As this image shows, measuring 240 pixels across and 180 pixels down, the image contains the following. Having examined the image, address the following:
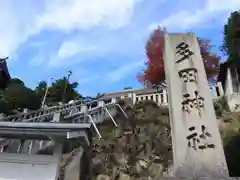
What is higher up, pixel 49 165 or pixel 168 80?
pixel 168 80

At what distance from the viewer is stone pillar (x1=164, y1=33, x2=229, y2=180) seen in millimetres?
6234

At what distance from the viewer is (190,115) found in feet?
22.7

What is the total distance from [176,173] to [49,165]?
124 inches

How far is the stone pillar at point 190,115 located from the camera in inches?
245

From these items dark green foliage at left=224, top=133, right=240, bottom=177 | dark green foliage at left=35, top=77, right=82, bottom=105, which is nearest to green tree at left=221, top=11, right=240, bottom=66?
dark green foliage at left=224, top=133, right=240, bottom=177

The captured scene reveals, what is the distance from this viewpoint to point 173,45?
316 inches

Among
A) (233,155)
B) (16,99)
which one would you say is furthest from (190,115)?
(16,99)

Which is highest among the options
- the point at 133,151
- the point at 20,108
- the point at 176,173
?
the point at 20,108

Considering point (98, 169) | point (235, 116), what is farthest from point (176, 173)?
point (235, 116)

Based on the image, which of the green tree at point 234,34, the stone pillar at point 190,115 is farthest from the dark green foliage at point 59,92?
the stone pillar at point 190,115

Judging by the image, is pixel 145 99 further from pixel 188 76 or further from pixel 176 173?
pixel 176 173

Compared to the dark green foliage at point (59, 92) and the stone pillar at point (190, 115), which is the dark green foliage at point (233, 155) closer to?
the stone pillar at point (190, 115)

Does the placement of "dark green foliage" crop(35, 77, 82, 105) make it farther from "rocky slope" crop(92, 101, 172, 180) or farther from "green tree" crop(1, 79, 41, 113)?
"rocky slope" crop(92, 101, 172, 180)

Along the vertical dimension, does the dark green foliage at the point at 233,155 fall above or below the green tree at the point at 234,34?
below
